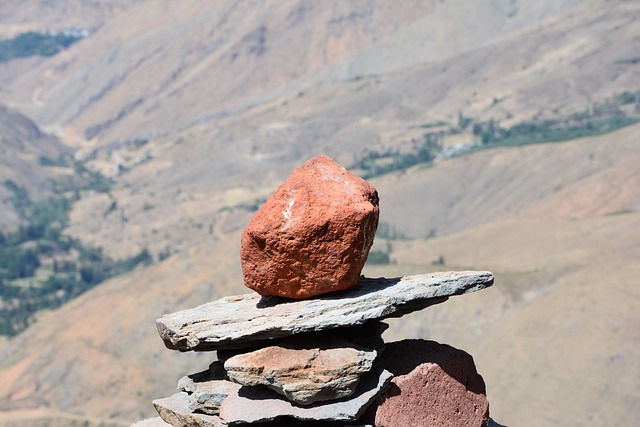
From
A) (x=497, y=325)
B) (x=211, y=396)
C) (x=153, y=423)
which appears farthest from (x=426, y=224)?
(x=211, y=396)

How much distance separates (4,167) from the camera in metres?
188

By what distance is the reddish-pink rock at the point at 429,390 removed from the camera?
1593cm

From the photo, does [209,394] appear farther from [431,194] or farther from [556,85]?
[556,85]

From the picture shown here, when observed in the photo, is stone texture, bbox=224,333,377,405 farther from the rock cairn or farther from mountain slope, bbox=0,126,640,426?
mountain slope, bbox=0,126,640,426

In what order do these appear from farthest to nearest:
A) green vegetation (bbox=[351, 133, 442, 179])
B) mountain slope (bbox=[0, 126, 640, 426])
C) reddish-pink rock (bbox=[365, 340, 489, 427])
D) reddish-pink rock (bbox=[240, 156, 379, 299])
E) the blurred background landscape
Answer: green vegetation (bbox=[351, 133, 442, 179])
the blurred background landscape
mountain slope (bbox=[0, 126, 640, 426])
reddish-pink rock (bbox=[365, 340, 489, 427])
reddish-pink rock (bbox=[240, 156, 379, 299])

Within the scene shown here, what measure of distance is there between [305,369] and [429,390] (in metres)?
2.37

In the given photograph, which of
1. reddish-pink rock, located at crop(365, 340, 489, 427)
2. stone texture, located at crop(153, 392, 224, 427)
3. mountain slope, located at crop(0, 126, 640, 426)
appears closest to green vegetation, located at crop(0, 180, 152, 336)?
mountain slope, located at crop(0, 126, 640, 426)

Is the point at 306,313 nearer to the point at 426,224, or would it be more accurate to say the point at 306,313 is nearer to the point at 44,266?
the point at 426,224

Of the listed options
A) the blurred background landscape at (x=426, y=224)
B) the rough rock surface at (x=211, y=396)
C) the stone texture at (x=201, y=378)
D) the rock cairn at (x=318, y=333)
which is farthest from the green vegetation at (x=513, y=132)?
the rough rock surface at (x=211, y=396)

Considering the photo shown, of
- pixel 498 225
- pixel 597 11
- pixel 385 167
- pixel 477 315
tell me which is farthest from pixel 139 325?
pixel 597 11

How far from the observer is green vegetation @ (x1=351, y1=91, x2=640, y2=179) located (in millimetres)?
135150

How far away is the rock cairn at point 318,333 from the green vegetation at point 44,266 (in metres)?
88.9

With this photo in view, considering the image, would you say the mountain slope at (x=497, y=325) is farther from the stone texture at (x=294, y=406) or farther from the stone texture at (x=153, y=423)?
the stone texture at (x=294, y=406)

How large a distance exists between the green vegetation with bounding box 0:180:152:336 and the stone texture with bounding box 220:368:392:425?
89.2 meters
